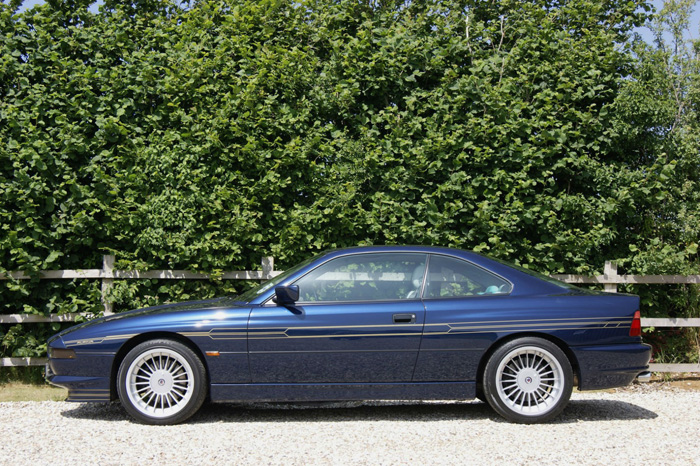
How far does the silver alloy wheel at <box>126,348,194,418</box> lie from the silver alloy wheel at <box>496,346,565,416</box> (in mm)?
2575

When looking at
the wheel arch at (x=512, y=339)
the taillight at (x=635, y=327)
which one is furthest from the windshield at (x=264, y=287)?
the taillight at (x=635, y=327)

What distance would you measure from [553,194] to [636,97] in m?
Result: 1.40

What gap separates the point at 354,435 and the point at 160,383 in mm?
1682

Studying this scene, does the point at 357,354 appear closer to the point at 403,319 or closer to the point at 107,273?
the point at 403,319

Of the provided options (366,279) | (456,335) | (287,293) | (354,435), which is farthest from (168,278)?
(456,335)

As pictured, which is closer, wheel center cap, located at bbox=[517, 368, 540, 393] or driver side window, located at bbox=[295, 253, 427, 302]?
wheel center cap, located at bbox=[517, 368, 540, 393]

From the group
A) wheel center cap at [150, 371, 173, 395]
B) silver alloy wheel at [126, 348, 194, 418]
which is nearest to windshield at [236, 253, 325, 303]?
silver alloy wheel at [126, 348, 194, 418]

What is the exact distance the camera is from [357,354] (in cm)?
525

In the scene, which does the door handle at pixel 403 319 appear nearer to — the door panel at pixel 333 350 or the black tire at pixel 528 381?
the door panel at pixel 333 350

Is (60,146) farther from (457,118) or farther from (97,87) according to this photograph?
(457,118)

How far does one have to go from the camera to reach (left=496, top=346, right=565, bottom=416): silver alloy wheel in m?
5.25

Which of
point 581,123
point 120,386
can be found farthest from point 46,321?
point 581,123

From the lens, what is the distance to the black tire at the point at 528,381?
206 inches

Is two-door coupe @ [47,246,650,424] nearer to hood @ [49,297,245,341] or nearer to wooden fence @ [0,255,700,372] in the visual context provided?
hood @ [49,297,245,341]
